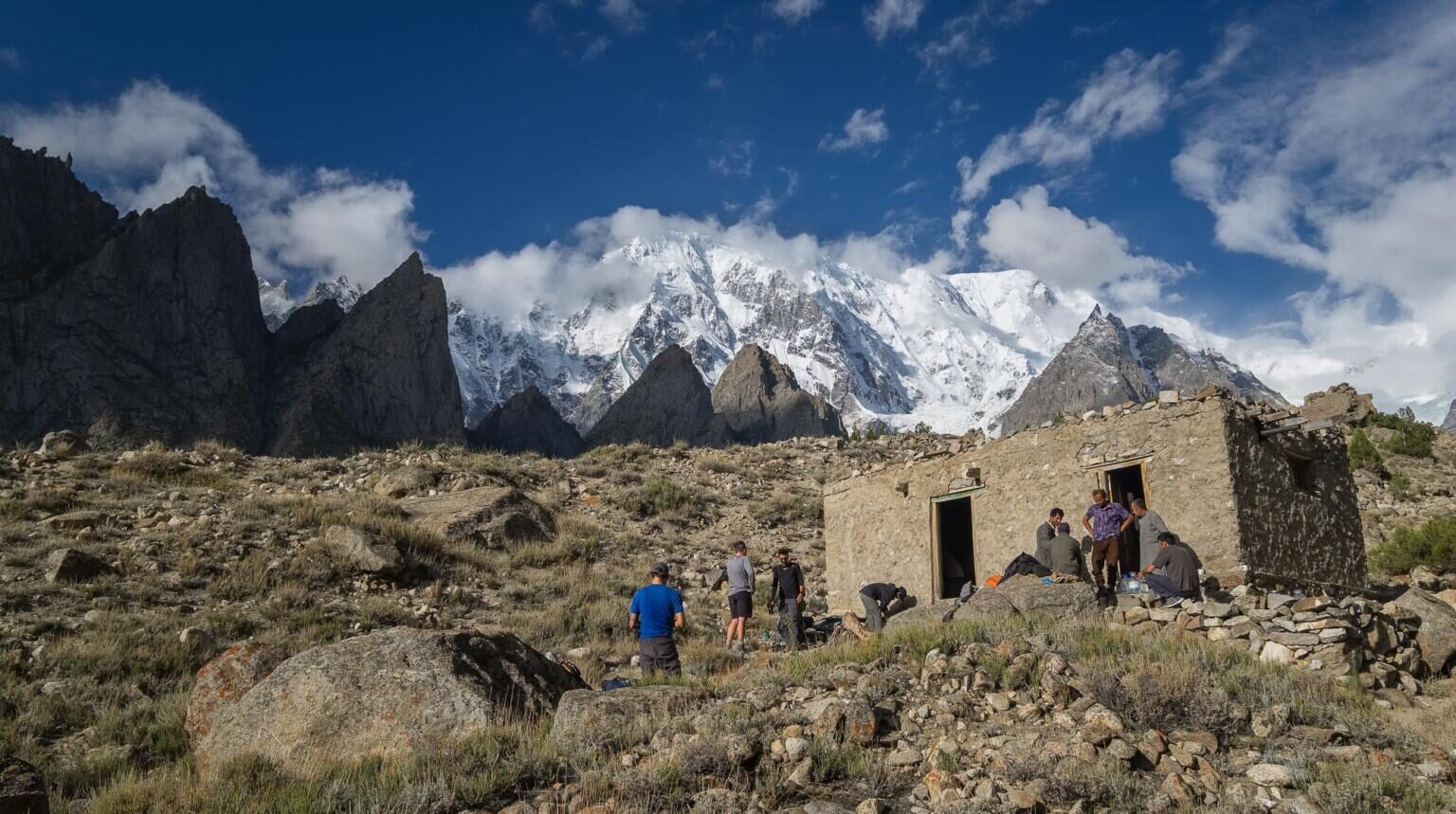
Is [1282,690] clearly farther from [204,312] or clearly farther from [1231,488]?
[204,312]

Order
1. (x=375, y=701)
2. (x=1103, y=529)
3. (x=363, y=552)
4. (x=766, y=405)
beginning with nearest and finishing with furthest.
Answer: (x=375, y=701) → (x=1103, y=529) → (x=363, y=552) → (x=766, y=405)

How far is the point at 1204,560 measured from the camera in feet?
34.8

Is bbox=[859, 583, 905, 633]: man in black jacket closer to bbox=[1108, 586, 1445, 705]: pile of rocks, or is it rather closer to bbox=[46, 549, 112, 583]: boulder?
bbox=[1108, 586, 1445, 705]: pile of rocks

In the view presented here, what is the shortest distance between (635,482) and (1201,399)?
55.3ft

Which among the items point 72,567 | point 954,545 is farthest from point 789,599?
point 72,567

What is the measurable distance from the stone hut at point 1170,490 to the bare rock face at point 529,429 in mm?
88971

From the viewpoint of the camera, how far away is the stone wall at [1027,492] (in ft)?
35.4

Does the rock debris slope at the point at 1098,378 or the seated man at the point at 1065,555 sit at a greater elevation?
the rock debris slope at the point at 1098,378

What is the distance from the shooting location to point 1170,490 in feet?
36.7

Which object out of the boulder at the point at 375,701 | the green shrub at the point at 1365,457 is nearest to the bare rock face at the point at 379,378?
the green shrub at the point at 1365,457

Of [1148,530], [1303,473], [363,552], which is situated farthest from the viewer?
[363,552]

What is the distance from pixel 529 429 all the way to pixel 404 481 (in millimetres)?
83561

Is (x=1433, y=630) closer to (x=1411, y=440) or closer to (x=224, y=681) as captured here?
(x=224, y=681)

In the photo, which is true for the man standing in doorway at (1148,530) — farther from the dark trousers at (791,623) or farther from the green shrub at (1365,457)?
the green shrub at (1365,457)
